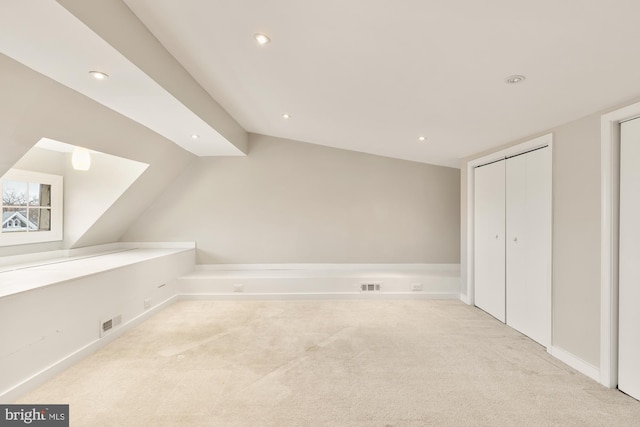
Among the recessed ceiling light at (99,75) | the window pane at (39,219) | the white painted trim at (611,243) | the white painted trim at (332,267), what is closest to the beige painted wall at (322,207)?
the white painted trim at (332,267)

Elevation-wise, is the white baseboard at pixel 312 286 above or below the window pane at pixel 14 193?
below

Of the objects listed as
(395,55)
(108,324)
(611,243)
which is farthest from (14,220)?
(611,243)

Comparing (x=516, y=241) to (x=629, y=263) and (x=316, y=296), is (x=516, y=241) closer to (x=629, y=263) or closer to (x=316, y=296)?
(x=629, y=263)

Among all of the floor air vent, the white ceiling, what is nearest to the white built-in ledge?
the white ceiling

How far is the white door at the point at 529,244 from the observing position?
2.73 m

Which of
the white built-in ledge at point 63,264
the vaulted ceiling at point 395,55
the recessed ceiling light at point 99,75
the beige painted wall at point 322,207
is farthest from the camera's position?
the beige painted wall at point 322,207

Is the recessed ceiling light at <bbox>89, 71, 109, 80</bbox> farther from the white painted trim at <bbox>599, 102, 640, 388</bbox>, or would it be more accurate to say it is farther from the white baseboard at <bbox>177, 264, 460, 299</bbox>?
the white painted trim at <bbox>599, 102, 640, 388</bbox>

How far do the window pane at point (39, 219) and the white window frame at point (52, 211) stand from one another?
42mm

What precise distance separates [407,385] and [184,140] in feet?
11.6

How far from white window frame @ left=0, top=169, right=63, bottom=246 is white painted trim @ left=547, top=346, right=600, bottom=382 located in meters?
5.37

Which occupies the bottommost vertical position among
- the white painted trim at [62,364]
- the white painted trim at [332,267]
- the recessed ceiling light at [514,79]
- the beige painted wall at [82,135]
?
the white painted trim at [62,364]

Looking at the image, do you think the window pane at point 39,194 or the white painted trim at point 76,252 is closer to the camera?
the white painted trim at point 76,252

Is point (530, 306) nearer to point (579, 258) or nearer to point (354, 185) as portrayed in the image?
point (579, 258)

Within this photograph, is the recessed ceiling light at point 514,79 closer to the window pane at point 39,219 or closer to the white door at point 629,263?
the white door at point 629,263
